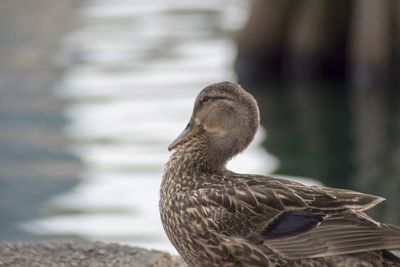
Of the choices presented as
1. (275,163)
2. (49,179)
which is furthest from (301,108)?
(49,179)

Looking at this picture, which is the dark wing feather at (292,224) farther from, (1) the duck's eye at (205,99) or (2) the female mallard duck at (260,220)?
(1) the duck's eye at (205,99)

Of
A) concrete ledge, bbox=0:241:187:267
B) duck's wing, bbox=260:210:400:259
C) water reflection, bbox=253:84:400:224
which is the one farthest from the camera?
water reflection, bbox=253:84:400:224

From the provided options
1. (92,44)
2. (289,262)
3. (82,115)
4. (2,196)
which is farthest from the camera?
(92,44)

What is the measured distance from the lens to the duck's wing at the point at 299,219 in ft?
24.0

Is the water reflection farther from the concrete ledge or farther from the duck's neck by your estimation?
the duck's neck

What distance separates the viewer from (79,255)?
8859 mm

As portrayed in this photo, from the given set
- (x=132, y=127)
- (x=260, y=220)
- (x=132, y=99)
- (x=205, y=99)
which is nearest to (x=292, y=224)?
(x=260, y=220)

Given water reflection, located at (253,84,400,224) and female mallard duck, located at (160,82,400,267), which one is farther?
water reflection, located at (253,84,400,224)

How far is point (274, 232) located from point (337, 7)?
62.3 ft

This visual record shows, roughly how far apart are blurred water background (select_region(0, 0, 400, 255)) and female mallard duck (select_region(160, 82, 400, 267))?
28.0 feet

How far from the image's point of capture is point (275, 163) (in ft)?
69.1

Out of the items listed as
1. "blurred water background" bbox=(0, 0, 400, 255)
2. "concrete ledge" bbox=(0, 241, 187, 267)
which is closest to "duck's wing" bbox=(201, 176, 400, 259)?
"concrete ledge" bbox=(0, 241, 187, 267)

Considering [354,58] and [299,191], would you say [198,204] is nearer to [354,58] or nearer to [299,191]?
[299,191]

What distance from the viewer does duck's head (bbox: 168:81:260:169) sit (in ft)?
26.7
